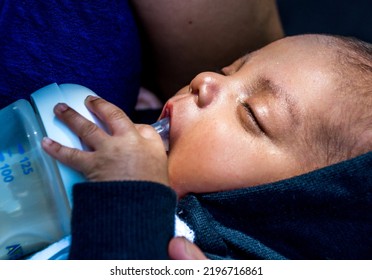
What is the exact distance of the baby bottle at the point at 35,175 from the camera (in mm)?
767

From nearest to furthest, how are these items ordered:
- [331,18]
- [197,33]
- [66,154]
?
[66,154] → [197,33] → [331,18]

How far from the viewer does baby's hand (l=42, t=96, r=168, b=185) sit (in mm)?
745

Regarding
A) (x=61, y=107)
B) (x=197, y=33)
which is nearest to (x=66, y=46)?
(x=61, y=107)

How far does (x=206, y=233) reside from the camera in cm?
91

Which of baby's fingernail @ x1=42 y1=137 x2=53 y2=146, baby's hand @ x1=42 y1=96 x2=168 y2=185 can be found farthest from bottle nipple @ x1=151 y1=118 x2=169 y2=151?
baby's fingernail @ x1=42 y1=137 x2=53 y2=146

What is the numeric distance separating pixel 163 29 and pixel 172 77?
14cm

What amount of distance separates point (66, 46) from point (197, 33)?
0.33 metres

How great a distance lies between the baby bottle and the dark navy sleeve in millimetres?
37

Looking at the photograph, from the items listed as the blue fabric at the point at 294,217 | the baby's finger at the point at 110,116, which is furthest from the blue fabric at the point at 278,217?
the baby's finger at the point at 110,116

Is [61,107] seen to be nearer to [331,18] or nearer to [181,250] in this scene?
[181,250]

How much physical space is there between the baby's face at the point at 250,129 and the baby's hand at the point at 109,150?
0.10m

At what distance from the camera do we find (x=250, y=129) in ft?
2.91

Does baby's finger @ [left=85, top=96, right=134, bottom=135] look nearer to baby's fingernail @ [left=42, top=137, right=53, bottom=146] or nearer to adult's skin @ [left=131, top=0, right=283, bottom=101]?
baby's fingernail @ [left=42, top=137, right=53, bottom=146]
